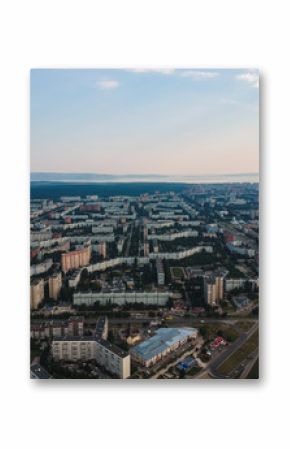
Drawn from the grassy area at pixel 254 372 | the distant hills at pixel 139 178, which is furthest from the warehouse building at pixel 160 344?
the distant hills at pixel 139 178

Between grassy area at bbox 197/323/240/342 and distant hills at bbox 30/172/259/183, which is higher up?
distant hills at bbox 30/172/259/183

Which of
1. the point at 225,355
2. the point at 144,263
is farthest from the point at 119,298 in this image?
the point at 225,355

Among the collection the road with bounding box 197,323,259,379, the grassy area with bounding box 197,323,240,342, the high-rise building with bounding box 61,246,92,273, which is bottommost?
the road with bounding box 197,323,259,379

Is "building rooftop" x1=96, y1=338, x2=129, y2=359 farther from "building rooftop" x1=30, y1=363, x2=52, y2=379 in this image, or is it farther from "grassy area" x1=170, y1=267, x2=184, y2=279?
"grassy area" x1=170, y1=267, x2=184, y2=279

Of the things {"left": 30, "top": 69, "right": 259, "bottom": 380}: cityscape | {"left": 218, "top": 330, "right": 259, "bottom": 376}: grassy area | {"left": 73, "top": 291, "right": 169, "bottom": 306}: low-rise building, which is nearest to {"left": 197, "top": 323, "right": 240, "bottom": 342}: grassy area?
{"left": 30, "top": 69, "right": 259, "bottom": 380}: cityscape

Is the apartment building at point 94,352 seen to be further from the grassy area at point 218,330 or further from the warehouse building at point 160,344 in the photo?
the grassy area at point 218,330

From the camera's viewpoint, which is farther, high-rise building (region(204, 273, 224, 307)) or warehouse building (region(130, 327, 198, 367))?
high-rise building (region(204, 273, 224, 307))
